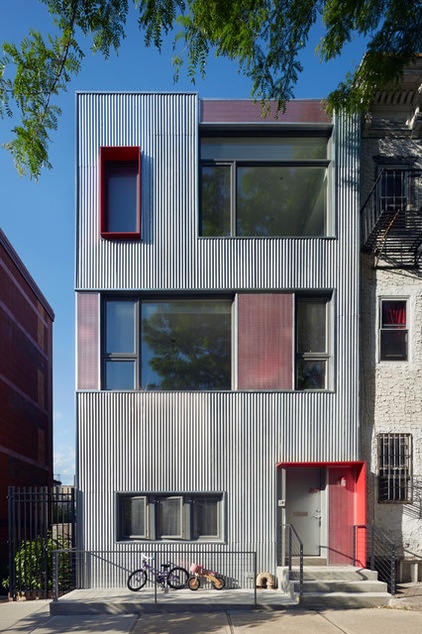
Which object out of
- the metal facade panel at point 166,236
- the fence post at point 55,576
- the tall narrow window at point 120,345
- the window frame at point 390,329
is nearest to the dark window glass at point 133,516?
the fence post at point 55,576

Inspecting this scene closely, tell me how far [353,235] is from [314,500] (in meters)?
5.62

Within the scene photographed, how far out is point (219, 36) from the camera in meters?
6.99

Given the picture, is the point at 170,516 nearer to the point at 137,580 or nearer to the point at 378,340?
the point at 137,580

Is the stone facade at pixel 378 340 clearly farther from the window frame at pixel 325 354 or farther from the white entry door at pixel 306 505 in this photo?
the white entry door at pixel 306 505

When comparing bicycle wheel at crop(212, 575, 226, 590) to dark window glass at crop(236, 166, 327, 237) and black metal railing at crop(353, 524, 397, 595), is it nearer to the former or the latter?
black metal railing at crop(353, 524, 397, 595)

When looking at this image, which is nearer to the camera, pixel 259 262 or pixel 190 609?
pixel 190 609

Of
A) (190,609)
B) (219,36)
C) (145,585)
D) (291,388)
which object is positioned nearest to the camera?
(219,36)

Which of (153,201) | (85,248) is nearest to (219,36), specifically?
(153,201)

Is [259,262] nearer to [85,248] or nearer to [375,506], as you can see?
[85,248]

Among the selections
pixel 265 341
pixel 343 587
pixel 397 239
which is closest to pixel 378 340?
pixel 397 239

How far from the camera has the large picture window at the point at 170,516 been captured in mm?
11250

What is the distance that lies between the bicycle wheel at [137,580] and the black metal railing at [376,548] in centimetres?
421

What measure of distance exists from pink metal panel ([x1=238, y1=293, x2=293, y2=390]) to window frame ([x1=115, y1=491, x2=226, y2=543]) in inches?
94.7

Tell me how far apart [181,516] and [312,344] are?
14.6ft
